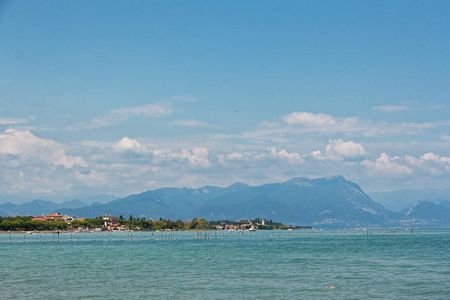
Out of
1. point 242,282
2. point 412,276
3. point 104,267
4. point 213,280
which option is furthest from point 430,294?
point 104,267

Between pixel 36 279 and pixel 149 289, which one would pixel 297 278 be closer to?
pixel 149 289

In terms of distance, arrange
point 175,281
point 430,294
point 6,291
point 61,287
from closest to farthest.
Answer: point 430,294, point 6,291, point 61,287, point 175,281

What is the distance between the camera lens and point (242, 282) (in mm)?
55844

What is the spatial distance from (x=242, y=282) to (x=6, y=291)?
75.1 feet

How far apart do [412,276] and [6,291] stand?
41.7 m

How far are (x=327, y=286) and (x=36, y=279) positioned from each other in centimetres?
3243

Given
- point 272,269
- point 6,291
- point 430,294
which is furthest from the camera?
point 272,269

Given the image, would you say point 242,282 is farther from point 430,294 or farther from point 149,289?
point 430,294

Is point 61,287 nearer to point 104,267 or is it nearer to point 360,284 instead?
point 104,267

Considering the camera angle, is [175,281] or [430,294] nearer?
[430,294]

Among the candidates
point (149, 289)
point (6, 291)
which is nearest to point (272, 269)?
point (149, 289)

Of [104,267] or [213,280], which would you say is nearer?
[213,280]

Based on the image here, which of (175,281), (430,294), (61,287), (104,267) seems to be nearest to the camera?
(430,294)

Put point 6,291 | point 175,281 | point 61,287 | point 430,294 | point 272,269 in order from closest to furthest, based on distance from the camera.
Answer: point 430,294 < point 6,291 < point 61,287 < point 175,281 < point 272,269
